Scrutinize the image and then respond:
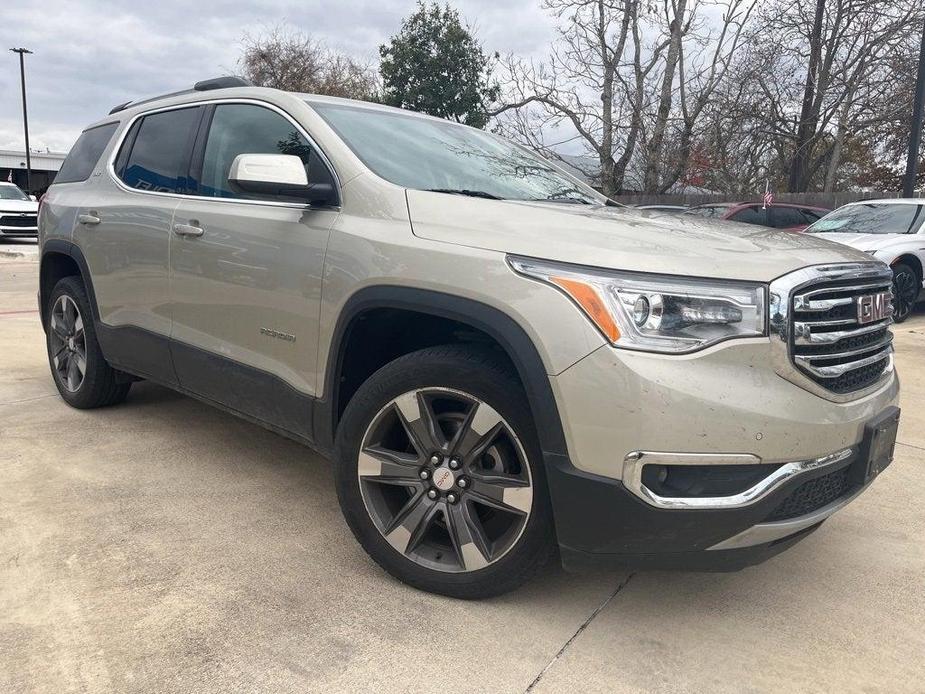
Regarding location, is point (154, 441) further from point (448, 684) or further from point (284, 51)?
point (284, 51)

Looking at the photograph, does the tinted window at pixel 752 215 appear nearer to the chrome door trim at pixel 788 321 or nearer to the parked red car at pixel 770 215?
the parked red car at pixel 770 215

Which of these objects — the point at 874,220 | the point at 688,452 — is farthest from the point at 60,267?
the point at 874,220

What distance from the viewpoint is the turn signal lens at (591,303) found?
2.03m

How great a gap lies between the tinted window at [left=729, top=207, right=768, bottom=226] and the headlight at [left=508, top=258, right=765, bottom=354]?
1196 centimetres

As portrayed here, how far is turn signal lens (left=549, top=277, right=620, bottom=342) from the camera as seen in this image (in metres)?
2.03

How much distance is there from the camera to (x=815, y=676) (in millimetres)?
2164

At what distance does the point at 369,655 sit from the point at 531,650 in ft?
1.57

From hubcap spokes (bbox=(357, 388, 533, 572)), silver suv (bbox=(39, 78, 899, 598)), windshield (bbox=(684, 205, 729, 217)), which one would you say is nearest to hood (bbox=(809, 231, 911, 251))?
windshield (bbox=(684, 205, 729, 217))

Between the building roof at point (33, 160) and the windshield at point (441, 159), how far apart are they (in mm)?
45279

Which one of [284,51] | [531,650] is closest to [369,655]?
[531,650]

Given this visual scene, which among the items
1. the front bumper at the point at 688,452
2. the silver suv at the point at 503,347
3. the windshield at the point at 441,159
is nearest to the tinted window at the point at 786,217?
the windshield at the point at 441,159

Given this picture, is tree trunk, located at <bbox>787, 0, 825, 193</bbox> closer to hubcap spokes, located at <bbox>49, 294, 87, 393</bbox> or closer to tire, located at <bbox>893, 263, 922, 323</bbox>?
tire, located at <bbox>893, 263, 922, 323</bbox>

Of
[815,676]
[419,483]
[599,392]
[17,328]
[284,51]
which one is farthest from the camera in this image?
[284,51]

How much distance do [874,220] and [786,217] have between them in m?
3.98
